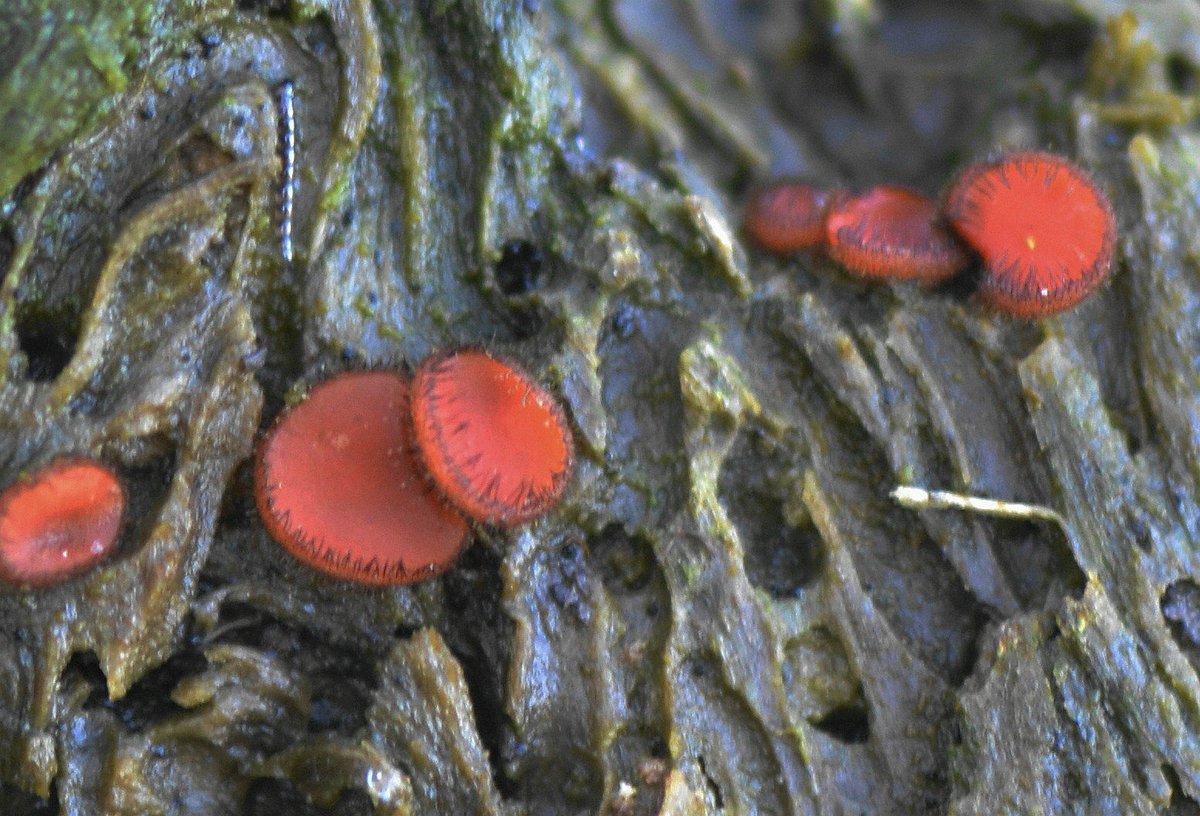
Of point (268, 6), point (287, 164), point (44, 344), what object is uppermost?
point (268, 6)

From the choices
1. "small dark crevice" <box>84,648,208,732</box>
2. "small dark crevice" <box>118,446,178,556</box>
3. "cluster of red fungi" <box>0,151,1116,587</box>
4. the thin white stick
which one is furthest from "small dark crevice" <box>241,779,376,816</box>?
the thin white stick

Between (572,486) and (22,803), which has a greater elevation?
(572,486)

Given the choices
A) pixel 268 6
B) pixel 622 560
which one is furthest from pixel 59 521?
pixel 268 6

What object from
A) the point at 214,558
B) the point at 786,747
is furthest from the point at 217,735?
the point at 786,747

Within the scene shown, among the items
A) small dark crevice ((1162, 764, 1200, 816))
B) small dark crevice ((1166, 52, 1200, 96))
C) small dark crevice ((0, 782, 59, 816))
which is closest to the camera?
small dark crevice ((0, 782, 59, 816))

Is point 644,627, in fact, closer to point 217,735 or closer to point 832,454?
point 832,454

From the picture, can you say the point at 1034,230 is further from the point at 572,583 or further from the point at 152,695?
the point at 152,695

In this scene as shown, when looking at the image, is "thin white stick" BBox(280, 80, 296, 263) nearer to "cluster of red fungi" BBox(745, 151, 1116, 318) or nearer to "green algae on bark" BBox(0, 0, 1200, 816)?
"green algae on bark" BBox(0, 0, 1200, 816)
